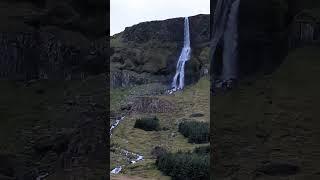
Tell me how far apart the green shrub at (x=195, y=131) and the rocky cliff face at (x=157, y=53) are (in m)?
6.75

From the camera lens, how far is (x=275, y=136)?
13.5ft

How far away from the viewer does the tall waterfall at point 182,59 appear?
977 inches

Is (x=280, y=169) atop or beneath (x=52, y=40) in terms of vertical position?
beneath

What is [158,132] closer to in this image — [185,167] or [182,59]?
[185,167]

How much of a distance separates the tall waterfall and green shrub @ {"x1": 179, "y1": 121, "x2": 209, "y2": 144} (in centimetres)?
660

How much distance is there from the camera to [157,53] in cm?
2672

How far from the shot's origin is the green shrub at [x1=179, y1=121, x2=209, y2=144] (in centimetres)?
1647

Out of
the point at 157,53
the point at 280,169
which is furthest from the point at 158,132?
the point at 280,169

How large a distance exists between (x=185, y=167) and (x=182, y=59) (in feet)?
47.1

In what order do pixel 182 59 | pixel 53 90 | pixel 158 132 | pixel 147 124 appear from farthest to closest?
pixel 182 59 → pixel 147 124 → pixel 158 132 → pixel 53 90

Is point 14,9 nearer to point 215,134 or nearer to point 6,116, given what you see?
point 6,116

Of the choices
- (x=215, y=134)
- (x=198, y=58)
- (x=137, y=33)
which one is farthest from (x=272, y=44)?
(x=137, y=33)

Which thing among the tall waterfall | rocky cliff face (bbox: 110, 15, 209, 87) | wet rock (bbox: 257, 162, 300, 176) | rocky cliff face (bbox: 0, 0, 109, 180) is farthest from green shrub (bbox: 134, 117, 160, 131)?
wet rock (bbox: 257, 162, 300, 176)

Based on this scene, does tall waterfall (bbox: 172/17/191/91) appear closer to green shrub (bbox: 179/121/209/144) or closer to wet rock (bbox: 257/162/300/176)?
green shrub (bbox: 179/121/209/144)
